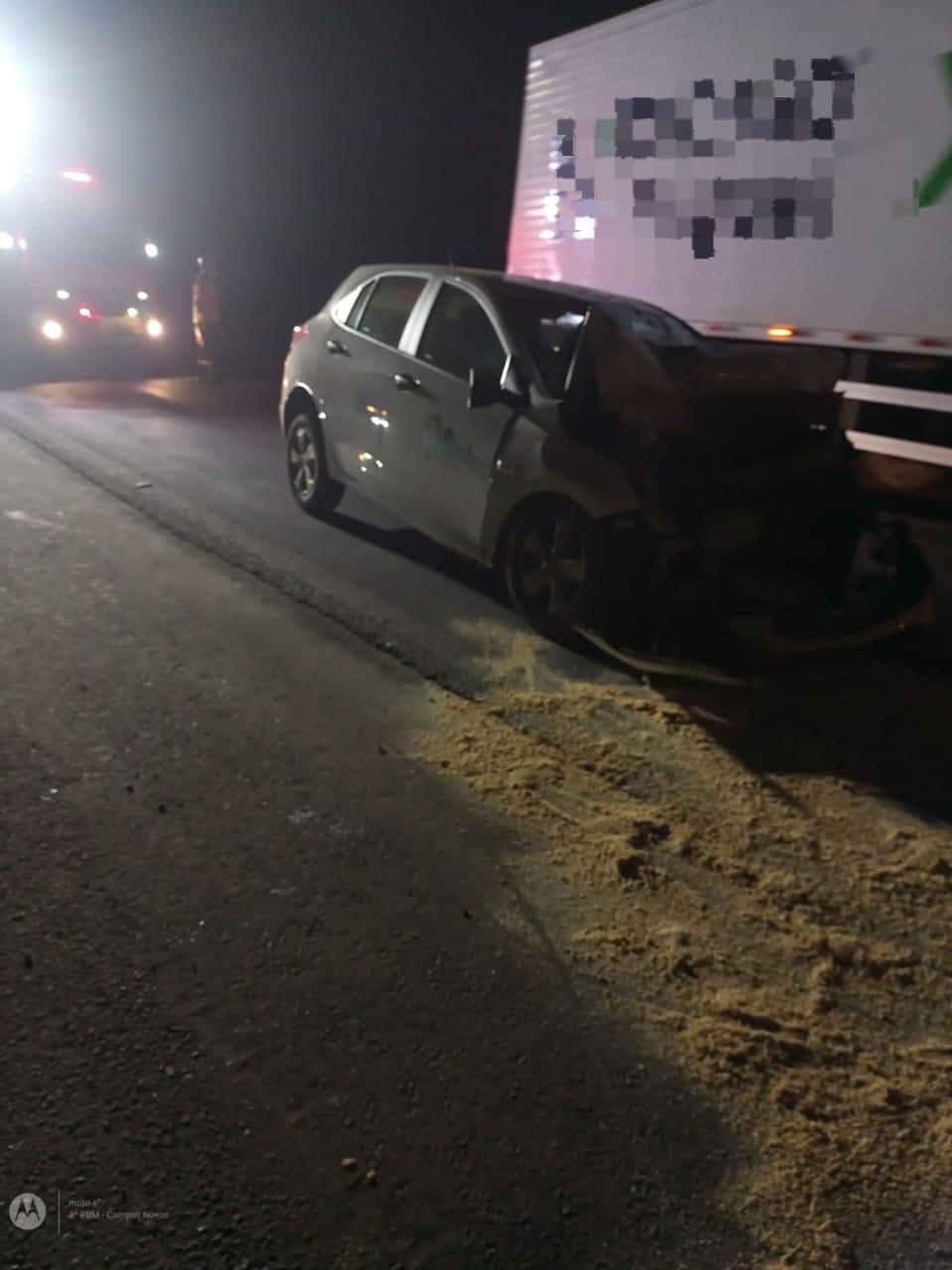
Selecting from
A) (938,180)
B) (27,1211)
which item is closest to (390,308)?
(938,180)

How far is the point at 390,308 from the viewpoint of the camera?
6.41 meters

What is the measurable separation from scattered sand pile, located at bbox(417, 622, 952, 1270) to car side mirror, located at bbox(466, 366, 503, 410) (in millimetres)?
1650

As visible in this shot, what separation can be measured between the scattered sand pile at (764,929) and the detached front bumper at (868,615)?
0.52 metres

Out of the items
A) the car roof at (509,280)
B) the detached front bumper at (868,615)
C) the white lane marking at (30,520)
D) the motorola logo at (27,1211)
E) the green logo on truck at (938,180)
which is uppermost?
the green logo on truck at (938,180)

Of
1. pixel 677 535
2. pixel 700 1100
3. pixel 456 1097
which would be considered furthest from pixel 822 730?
pixel 456 1097

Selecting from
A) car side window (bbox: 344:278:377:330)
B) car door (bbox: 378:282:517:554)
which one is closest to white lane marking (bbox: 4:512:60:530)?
car door (bbox: 378:282:517:554)

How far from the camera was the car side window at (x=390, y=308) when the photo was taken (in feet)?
20.4

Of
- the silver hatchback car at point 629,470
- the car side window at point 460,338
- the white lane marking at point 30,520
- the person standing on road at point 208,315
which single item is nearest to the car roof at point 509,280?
the silver hatchback car at point 629,470

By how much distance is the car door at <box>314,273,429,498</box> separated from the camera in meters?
6.20

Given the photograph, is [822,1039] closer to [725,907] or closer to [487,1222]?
[725,907]

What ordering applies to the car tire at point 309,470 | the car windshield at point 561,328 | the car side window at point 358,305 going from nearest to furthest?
the car windshield at point 561,328 → the car side window at point 358,305 → the car tire at point 309,470

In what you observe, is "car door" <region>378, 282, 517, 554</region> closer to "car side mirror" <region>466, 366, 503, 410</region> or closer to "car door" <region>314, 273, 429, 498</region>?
"car side mirror" <region>466, 366, 503, 410</region>

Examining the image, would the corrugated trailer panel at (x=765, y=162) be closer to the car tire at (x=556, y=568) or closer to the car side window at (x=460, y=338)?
the car side window at (x=460, y=338)

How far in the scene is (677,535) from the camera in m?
4.61
